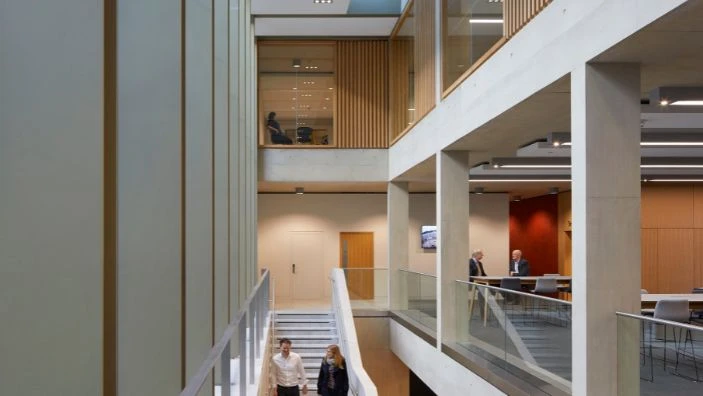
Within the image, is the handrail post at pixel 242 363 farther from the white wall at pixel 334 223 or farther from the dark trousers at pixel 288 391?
the white wall at pixel 334 223

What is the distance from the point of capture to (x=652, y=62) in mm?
6656

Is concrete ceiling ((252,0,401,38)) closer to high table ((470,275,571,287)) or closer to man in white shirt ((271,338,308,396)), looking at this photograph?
high table ((470,275,571,287))

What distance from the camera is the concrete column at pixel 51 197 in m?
1.48

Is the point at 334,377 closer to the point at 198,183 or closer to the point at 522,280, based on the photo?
the point at 198,183

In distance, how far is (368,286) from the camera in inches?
766

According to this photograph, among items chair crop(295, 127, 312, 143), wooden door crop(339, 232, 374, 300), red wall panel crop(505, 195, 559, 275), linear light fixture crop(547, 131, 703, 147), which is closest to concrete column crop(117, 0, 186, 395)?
linear light fixture crop(547, 131, 703, 147)

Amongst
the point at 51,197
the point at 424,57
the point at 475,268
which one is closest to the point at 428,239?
the point at 475,268

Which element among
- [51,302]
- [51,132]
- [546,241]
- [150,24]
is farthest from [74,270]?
[546,241]

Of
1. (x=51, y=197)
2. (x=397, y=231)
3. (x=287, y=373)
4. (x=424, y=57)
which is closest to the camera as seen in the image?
(x=51, y=197)

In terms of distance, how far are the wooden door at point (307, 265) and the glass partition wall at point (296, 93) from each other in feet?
15.1

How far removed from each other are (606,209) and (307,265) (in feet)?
57.5

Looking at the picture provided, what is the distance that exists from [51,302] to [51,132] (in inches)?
13.8

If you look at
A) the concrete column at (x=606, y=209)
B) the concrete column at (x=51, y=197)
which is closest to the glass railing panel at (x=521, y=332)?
the concrete column at (x=606, y=209)

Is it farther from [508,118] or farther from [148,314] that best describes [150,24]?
[508,118]
